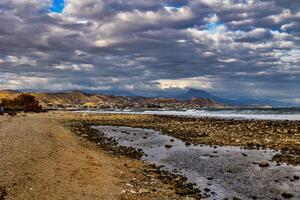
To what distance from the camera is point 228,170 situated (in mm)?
23094

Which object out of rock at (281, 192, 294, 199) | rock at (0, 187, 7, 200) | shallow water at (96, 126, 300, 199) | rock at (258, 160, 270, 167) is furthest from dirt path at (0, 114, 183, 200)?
rock at (258, 160, 270, 167)

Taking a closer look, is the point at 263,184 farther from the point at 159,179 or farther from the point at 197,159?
the point at 197,159

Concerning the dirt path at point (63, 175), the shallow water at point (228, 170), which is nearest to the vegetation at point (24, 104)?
the shallow water at point (228, 170)

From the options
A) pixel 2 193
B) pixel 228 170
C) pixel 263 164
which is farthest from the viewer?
pixel 263 164

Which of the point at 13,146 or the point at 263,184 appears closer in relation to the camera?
the point at 263,184

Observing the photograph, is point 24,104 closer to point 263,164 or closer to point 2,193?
point 263,164

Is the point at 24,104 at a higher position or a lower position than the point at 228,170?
higher

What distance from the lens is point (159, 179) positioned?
20.2 meters

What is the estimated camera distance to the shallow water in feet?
59.5

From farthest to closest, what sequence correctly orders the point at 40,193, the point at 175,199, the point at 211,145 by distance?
the point at 211,145 < the point at 175,199 < the point at 40,193

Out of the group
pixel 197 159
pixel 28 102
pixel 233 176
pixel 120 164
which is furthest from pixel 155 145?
pixel 28 102

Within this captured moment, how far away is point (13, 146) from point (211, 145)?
17.3m

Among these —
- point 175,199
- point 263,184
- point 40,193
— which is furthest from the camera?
point 263,184

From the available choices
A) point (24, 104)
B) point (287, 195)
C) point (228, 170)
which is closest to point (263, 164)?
point (228, 170)
